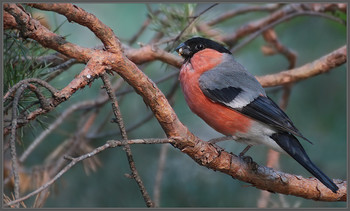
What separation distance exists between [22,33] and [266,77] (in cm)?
121

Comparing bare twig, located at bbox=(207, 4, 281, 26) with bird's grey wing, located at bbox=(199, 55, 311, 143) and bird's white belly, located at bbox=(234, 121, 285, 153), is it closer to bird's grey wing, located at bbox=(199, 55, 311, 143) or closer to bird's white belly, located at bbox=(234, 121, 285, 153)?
bird's grey wing, located at bbox=(199, 55, 311, 143)

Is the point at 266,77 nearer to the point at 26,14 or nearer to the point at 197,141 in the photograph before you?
the point at 197,141

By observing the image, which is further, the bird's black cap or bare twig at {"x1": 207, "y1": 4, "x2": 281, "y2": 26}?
bare twig at {"x1": 207, "y1": 4, "x2": 281, "y2": 26}

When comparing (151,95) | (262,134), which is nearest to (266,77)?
Result: (262,134)

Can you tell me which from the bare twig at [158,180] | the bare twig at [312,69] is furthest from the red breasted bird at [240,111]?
the bare twig at [158,180]

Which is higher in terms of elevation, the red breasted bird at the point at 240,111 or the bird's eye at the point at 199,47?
the bird's eye at the point at 199,47

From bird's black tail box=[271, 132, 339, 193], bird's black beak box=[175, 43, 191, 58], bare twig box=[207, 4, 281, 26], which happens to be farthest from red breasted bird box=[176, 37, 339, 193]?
bare twig box=[207, 4, 281, 26]

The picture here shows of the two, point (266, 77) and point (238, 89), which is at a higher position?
point (266, 77)

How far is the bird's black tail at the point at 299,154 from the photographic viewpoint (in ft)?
4.57

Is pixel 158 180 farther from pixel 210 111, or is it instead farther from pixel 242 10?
pixel 242 10

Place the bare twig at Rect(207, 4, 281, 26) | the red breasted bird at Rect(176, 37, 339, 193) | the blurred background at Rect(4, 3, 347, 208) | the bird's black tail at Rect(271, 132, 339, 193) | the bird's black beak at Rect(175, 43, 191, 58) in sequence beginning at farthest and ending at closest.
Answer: the bare twig at Rect(207, 4, 281, 26), the blurred background at Rect(4, 3, 347, 208), the bird's black beak at Rect(175, 43, 191, 58), the red breasted bird at Rect(176, 37, 339, 193), the bird's black tail at Rect(271, 132, 339, 193)

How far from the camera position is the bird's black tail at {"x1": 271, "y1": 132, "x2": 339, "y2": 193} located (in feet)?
4.57

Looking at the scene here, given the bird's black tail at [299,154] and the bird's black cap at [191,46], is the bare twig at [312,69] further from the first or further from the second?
the bird's black tail at [299,154]

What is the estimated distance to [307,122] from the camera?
2.36 m
